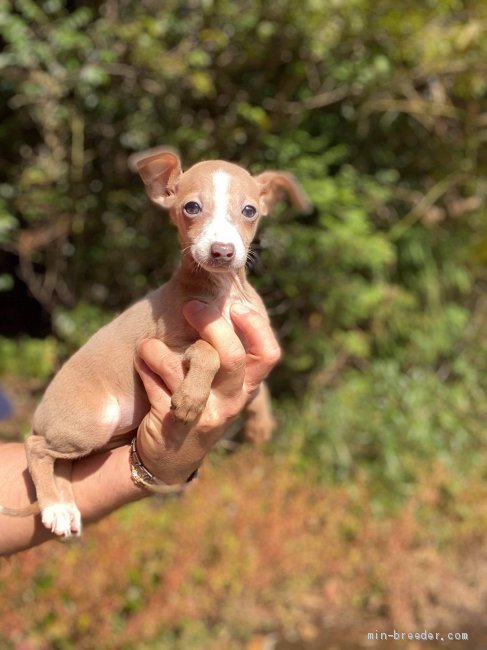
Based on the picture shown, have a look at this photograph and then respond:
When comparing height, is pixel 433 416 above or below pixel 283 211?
below

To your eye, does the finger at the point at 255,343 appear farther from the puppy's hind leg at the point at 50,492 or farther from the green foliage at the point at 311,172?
the green foliage at the point at 311,172

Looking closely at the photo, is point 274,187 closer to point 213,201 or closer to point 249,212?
point 249,212

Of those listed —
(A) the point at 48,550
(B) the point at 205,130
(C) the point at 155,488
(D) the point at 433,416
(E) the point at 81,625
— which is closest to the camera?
(C) the point at 155,488

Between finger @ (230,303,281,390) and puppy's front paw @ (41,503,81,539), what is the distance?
735mm

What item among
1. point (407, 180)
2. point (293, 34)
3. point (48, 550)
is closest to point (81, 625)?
point (48, 550)

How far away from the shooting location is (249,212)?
2.58m

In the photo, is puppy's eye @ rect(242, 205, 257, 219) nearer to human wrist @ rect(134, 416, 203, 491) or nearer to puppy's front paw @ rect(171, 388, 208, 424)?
puppy's front paw @ rect(171, 388, 208, 424)

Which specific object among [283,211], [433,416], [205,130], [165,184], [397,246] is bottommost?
[433,416]

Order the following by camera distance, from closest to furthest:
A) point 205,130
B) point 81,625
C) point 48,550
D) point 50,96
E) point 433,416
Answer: point 81,625, point 48,550, point 205,130, point 50,96, point 433,416

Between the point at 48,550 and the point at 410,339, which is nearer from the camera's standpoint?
the point at 48,550

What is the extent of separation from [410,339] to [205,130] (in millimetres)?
2990

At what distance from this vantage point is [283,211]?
5.91m

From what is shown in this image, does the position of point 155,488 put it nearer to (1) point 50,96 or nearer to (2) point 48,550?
(2) point 48,550

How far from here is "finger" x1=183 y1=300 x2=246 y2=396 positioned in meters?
2.48
